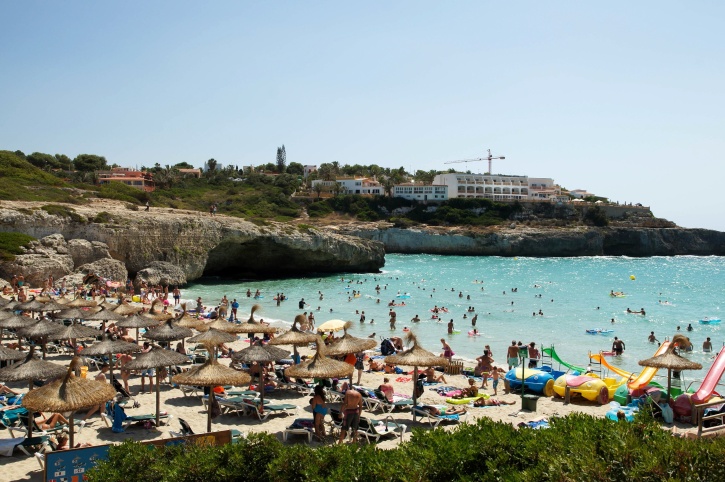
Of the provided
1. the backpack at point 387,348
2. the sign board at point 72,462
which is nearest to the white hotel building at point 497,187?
the backpack at point 387,348

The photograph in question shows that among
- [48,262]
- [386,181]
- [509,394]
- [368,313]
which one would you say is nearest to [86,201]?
[48,262]

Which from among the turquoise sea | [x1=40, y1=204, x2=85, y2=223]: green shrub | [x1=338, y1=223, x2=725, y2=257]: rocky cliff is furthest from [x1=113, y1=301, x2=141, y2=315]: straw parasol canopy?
[x1=338, y1=223, x2=725, y2=257]: rocky cliff

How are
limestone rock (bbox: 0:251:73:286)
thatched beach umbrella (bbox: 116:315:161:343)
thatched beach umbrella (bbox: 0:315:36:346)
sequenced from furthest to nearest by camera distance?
limestone rock (bbox: 0:251:73:286), thatched beach umbrella (bbox: 116:315:161:343), thatched beach umbrella (bbox: 0:315:36:346)

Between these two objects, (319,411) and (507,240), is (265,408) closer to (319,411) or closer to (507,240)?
(319,411)

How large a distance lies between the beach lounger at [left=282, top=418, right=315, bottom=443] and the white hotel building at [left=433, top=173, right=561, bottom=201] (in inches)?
4307

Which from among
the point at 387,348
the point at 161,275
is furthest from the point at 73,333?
the point at 161,275

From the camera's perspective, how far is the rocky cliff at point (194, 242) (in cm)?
4109

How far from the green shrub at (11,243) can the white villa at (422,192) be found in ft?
274

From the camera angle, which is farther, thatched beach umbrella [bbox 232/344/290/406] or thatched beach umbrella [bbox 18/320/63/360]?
thatched beach umbrella [bbox 18/320/63/360]

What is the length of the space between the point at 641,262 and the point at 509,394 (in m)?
85.5

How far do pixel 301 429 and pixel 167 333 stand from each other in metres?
6.78

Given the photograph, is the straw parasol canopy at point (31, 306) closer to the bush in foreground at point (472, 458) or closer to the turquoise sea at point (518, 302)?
the turquoise sea at point (518, 302)

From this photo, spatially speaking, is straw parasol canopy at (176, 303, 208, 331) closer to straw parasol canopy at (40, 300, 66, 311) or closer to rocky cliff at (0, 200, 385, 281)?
straw parasol canopy at (40, 300, 66, 311)

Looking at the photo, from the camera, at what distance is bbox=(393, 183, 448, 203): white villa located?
11631cm
